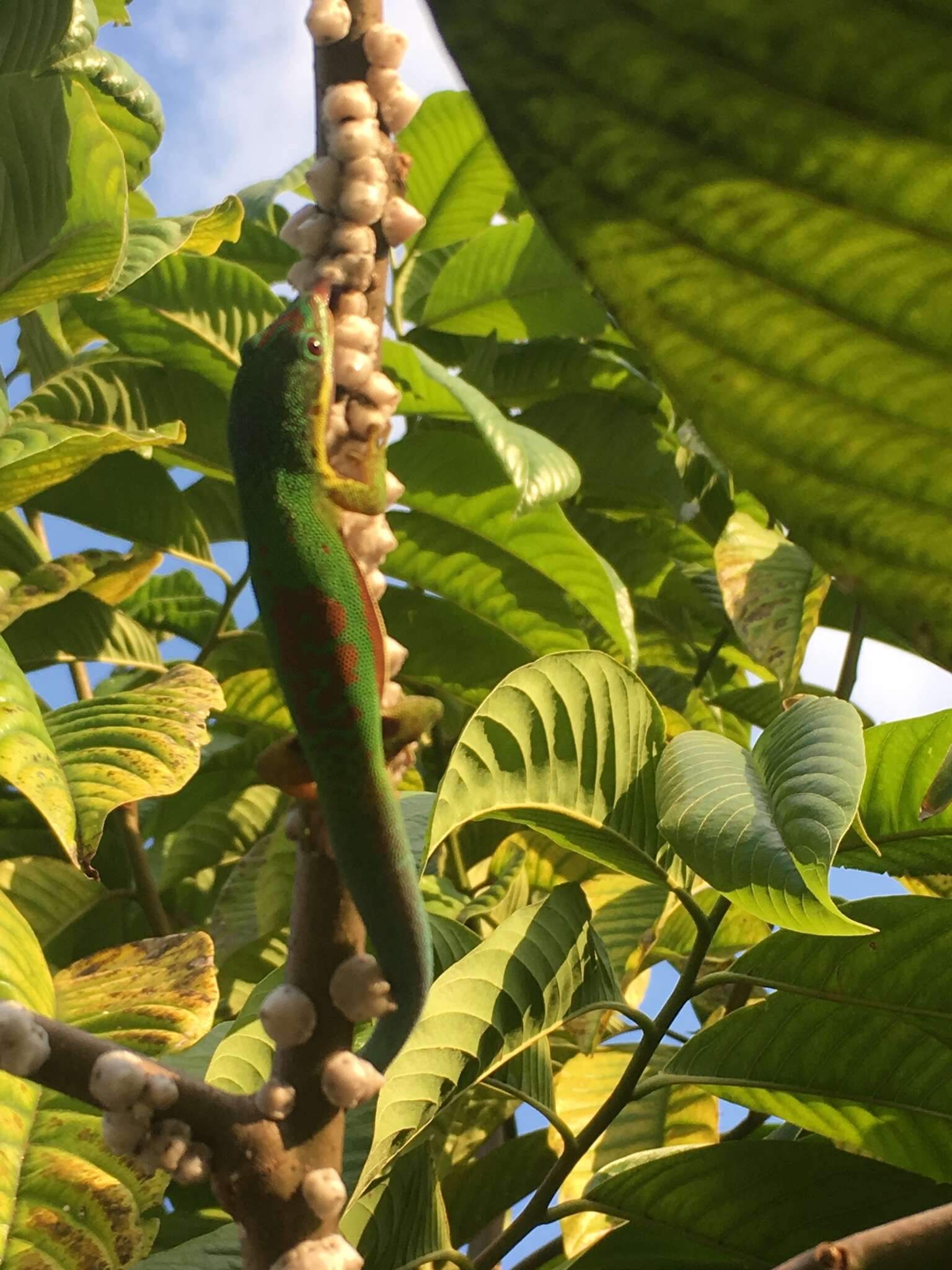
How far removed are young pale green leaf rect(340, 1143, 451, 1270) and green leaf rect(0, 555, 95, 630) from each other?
0.72 m

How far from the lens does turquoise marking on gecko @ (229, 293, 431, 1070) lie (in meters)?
0.64

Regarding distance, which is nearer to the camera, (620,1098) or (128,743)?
(620,1098)

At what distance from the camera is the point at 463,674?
159 cm

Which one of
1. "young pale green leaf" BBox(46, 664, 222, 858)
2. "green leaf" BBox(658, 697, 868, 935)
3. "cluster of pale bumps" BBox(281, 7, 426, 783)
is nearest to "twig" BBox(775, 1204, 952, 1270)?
"green leaf" BBox(658, 697, 868, 935)

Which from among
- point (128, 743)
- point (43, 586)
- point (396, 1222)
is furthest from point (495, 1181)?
point (43, 586)

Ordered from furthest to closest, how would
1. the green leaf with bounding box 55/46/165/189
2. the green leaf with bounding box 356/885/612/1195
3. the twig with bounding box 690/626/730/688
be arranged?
the twig with bounding box 690/626/730/688, the green leaf with bounding box 55/46/165/189, the green leaf with bounding box 356/885/612/1195

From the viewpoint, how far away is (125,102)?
4.70ft

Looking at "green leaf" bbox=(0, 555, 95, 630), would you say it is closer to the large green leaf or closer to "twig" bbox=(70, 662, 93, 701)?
"twig" bbox=(70, 662, 93, 701)

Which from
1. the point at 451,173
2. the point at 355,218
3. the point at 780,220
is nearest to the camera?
the point at 780,220

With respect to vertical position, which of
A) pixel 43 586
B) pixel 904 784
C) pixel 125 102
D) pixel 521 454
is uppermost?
pixel 125 102

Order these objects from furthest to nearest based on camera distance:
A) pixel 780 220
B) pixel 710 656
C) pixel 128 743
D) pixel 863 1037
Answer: pixel 710 656 < pixel 128 743 < pixel 863 1037 < pixel 780 220

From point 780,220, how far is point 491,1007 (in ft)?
2.44

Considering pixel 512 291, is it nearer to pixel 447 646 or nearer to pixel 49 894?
pixel 447 646

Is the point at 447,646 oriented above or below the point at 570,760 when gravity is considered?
below
